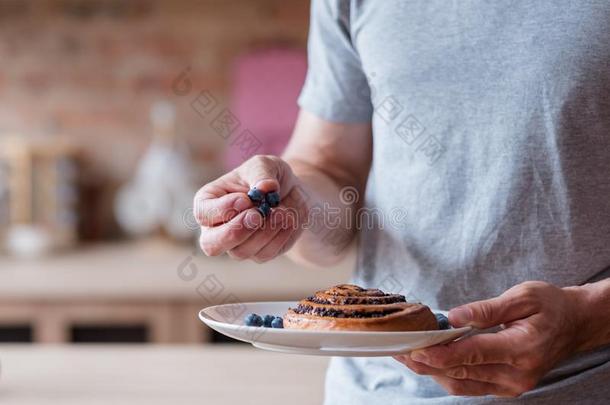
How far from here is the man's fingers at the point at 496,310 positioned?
755mm

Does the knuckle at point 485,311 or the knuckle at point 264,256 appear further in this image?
the knuckle at point 264,256

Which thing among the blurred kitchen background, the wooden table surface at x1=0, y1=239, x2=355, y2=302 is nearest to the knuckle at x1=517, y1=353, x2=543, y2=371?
the wooden table surface at x1=0, y1=239, x2=355, y2=302

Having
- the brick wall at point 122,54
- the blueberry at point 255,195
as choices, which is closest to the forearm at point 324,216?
the blueberry at point 255,195

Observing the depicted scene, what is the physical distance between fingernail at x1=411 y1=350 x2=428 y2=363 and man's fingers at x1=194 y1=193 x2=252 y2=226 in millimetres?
219

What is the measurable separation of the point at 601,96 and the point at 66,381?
97 cm

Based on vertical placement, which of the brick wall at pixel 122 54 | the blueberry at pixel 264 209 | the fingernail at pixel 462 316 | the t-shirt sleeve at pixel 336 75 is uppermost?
the brick wall at pixel 122 54

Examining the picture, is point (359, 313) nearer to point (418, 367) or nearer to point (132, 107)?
point (418, 367)

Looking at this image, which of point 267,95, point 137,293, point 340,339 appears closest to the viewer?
point 340,339

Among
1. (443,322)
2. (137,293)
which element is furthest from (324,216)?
(137,293)

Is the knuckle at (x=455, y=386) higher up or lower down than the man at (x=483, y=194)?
lower down

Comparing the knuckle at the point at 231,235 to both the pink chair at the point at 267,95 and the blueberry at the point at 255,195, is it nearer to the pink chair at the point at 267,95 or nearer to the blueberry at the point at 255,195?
the blueberry at the point at 255,195

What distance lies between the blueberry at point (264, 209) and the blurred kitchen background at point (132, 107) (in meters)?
1.87

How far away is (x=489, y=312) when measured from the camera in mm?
762

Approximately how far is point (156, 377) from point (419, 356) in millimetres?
814
